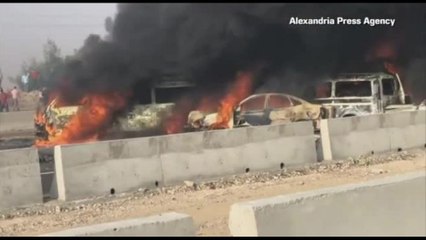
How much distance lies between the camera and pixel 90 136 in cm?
1533

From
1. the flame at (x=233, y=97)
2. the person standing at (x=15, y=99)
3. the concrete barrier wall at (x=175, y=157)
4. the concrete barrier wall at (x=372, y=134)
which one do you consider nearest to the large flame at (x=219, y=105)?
the flame at (x=233, y=97)

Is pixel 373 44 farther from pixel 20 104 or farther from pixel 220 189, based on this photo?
pixel 220 189

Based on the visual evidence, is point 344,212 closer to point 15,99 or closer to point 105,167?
point 105,167

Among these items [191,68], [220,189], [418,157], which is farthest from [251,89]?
[220,189]

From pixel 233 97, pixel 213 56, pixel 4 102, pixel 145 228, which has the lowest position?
pixel 145 228

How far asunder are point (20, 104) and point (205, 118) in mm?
10442

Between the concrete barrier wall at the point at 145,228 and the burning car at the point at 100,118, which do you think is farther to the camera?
the burning car at the point at 100,118

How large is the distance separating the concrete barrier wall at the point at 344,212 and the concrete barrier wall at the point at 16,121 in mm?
20090

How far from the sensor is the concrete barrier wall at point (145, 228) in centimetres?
340

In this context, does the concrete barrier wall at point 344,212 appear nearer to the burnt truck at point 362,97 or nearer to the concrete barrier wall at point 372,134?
the concrete barrier wall at point 372,134

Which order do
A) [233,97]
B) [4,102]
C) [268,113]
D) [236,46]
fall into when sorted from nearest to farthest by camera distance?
[268,113] → [233,97] → [236,46] → [4,102]

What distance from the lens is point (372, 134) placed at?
12.5 metres

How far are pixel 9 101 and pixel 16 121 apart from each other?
0.82 m

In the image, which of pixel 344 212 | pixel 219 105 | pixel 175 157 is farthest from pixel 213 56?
pixel 344 212
